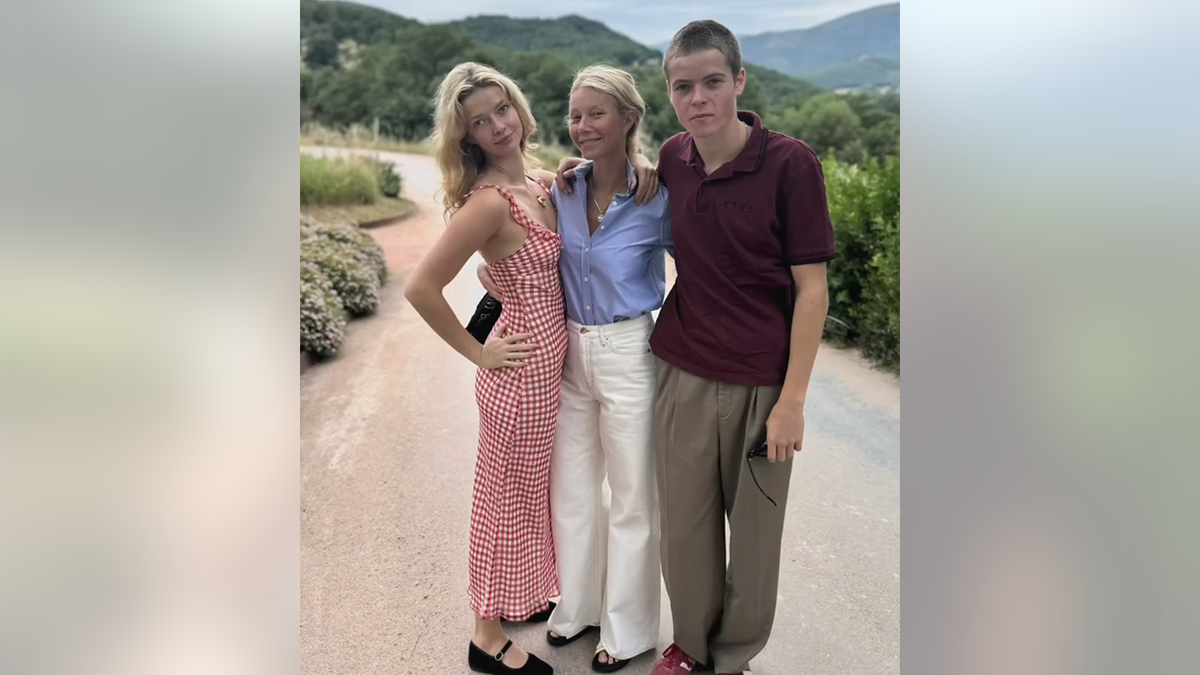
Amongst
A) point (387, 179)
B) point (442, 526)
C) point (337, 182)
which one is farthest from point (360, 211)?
point (442, 526)

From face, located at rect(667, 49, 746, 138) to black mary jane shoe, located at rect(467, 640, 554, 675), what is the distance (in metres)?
1.84

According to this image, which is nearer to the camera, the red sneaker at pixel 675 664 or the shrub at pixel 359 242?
the red sneaker at pixel 675 664

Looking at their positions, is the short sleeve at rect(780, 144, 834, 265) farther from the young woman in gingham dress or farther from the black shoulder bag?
the black shoulder bag

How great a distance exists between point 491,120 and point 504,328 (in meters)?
0.64

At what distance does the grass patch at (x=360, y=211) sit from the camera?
39.8 feet

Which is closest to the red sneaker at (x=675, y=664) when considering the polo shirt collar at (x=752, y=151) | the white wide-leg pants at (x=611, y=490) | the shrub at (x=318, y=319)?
the white wide-leg pants at (x=611, y=490)

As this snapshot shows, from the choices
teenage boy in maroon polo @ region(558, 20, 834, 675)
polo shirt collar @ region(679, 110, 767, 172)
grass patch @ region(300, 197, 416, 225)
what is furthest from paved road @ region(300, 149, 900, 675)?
grass patch @ region(300, 197, 416, 225)

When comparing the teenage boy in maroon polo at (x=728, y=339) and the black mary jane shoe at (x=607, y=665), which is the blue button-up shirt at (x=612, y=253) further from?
the black mary jane shoe at (x=607, y=665)

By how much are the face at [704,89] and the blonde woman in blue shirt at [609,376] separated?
28 centimetres
